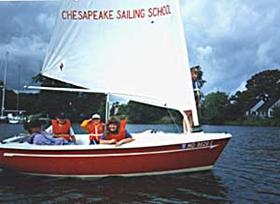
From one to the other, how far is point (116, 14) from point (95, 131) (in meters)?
3.45

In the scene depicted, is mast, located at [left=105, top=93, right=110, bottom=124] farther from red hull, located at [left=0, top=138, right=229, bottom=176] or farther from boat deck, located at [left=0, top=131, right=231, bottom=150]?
red hull, located at [left=0, top=138, right=229, bottom=176]

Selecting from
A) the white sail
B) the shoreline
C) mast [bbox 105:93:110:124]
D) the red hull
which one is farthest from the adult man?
the shoreline

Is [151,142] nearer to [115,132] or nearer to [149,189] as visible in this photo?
[115,132]

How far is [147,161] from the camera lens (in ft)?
38.8

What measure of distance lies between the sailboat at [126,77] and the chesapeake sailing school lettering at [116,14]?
3 centimetres

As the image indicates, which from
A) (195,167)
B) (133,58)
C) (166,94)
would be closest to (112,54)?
(133,58)

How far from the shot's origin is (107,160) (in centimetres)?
1162

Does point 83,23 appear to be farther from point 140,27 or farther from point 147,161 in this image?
point 147,161

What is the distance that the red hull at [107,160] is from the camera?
37.9ft

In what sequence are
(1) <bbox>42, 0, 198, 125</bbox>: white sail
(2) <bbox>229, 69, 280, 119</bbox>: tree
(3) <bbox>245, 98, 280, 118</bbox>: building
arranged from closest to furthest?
(1) <bbox>42, 0, 198, 125</bbox>: white sail → (3) <bbox>245, 98, 280, 118</bbox>: building → (2) <bbox>229, 69, 280, 119</bbox>: tree

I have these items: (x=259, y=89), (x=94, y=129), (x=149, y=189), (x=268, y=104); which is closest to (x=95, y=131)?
(x=94, y=129)

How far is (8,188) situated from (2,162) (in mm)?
1425

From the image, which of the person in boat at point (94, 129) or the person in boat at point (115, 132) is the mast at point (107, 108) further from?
the person in boat at point (115, 132)

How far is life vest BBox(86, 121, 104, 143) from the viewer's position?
1249 cm
